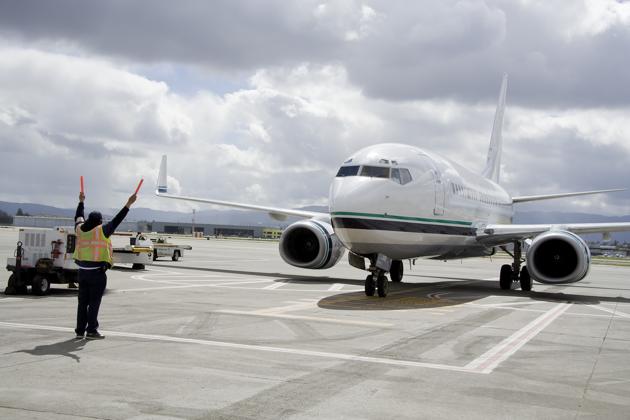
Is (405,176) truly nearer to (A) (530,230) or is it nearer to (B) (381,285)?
(B) (381,285)

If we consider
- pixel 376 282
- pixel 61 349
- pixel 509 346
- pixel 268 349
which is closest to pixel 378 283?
pixel 376 282

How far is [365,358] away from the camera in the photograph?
27.8 feet

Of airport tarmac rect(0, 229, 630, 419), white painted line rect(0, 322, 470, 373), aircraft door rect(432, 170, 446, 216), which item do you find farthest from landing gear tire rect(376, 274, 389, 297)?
white painted line rect(0, 322, 470, 373)

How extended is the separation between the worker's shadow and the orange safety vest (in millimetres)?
1248

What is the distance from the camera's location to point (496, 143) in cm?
3662

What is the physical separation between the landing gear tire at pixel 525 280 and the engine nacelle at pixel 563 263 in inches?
88.9

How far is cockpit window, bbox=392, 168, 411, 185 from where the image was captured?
1717 cm

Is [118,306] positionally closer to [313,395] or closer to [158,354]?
[158,354]

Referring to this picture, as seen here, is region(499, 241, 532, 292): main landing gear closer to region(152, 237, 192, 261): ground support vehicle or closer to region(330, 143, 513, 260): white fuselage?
region(330, 143, 513, 260): white fuselage

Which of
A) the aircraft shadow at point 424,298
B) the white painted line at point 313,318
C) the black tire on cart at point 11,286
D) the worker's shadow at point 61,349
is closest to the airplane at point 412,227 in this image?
the aircraft shadow at point 424,298

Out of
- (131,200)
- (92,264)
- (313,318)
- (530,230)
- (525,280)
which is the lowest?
(313,318)

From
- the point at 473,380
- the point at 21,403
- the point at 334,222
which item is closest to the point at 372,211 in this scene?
the point at 334,222

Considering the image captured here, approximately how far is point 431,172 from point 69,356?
1307 centimetres

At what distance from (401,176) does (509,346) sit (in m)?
7.98
